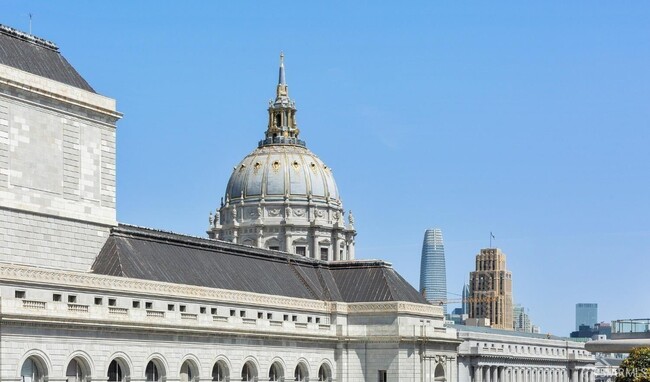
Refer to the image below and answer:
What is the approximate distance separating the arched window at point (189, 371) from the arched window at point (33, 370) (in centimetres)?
1952

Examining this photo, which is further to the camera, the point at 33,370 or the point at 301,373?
the point at 301,373

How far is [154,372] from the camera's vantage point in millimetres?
116188

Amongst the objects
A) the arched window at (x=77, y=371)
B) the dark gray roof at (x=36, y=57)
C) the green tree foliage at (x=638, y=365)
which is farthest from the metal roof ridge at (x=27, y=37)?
the green tree foliage at (x=638, y=365)

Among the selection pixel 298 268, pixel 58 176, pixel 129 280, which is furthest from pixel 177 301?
pixel 298 268

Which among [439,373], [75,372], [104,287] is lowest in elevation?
[75,372]

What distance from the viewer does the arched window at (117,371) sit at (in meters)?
110

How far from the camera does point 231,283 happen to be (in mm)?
134500

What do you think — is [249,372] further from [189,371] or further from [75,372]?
[75,372]

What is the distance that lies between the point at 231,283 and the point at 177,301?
1452 centimetres

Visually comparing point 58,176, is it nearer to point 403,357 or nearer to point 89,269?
point 89,269

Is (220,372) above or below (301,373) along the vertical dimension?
below

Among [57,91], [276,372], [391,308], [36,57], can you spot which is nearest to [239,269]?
[276,372]

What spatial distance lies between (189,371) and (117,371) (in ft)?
35.2

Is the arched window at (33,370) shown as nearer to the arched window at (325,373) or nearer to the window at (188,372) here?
the window at (188,372)
